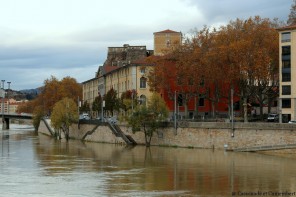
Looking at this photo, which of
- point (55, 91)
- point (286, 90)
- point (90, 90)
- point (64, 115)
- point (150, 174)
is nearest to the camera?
point (150, 174)

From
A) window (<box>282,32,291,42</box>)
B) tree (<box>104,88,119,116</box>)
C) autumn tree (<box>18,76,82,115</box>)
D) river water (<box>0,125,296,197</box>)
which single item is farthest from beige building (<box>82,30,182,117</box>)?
river water (<box>0,125,296,197</box>)

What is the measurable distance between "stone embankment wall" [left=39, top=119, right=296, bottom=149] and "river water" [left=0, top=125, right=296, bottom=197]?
2.62 meters

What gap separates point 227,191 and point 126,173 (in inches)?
539

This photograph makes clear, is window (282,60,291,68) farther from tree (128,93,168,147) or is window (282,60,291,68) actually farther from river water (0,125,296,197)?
river water (0,125,296,197)

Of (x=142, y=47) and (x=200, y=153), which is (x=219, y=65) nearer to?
(x=200, y=153)

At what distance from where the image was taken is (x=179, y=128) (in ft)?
267

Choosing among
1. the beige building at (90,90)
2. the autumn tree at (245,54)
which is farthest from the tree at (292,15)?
the beige building at (90,90)

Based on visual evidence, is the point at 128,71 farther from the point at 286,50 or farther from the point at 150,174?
the point at 150,174

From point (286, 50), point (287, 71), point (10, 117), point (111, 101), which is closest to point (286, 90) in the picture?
point (287, 71)

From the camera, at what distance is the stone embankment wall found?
6722cm

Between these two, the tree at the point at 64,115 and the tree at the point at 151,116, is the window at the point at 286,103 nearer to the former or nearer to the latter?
the tree at the point at 151,116

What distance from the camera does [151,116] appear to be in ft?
276

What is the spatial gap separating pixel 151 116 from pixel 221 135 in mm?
13139

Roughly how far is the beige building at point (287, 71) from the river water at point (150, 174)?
17982mm
